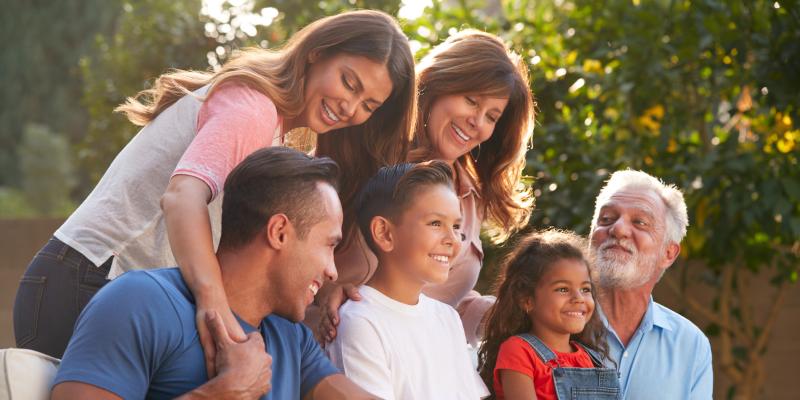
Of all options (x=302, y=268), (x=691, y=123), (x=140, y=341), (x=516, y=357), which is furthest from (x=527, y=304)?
(x=691, y=123)

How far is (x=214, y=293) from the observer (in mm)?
2166

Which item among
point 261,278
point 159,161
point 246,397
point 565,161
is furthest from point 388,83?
point 565,161

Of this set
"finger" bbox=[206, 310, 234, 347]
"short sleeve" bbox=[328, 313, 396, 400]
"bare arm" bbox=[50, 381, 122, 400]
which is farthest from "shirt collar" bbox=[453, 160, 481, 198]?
"bare arm" bbox=[50, 381, 122, 400]

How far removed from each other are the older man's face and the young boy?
791mm

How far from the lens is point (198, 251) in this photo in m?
2.22

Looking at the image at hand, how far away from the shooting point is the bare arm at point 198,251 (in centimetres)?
214

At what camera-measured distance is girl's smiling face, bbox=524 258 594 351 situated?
3.17 metres

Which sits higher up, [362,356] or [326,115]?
[326,115]

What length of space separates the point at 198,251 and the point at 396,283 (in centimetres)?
69

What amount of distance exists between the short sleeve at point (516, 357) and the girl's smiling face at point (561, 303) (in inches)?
4.5

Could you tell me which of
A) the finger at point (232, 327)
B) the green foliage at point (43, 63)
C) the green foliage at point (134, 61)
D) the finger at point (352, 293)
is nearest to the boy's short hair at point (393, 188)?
the finger at point (352, 293)

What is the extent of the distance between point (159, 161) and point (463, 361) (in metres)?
A: 0.90

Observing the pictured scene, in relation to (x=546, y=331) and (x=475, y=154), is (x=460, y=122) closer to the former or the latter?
(x=475, y=154)

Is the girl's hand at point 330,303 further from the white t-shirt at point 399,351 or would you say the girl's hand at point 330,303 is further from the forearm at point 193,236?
the forearm at point 193,236
